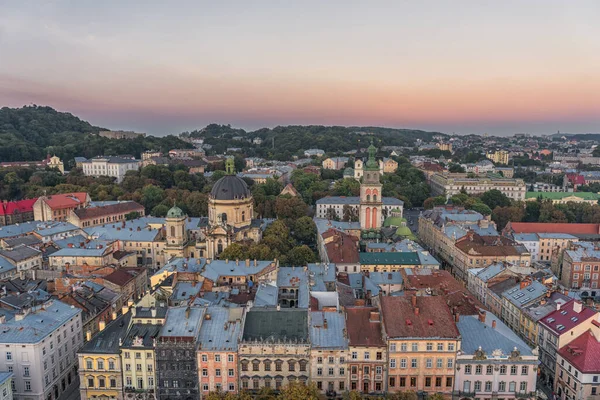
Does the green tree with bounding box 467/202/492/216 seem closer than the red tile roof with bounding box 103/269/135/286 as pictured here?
No

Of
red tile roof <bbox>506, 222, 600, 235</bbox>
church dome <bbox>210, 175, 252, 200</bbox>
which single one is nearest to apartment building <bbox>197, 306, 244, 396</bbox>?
church dome <bbox>210, 175, 252, 200</bbox>

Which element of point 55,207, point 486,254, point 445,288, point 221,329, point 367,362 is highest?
point 55,207

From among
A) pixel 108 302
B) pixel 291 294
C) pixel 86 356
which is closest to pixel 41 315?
pixel 86 356

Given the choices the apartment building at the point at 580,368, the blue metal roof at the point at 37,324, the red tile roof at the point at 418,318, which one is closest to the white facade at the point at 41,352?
the blue metal roof at the point at 37,324

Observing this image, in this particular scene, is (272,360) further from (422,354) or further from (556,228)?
(556,228)

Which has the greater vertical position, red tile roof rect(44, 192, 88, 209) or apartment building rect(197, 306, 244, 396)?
red tile roof rect(44, 192, 88, 209)

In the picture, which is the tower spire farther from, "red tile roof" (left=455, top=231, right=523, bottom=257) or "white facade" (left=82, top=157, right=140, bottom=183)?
"white facade" (left=82, top=157, right=140, bottom=183)

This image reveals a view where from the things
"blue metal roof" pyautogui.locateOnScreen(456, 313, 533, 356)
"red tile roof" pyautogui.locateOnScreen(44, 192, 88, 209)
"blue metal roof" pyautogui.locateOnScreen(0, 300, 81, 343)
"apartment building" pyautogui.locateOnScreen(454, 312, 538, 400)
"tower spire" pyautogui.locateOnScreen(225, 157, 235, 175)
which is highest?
"tower spire" pyautogui.locateOnScreen(225, 157, 235, 175)

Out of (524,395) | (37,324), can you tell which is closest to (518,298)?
(524,395)
